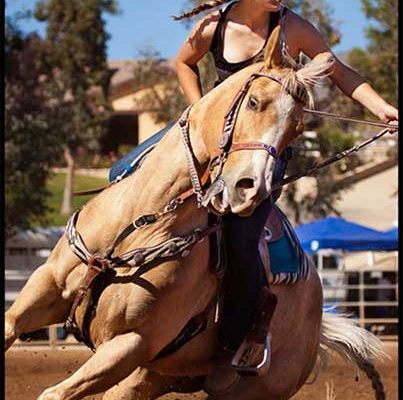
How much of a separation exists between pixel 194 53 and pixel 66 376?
4.59m

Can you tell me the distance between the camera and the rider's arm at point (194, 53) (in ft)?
19.1

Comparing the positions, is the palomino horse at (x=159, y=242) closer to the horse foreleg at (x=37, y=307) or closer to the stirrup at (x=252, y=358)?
the horse foreleg at (x=37, y=307)

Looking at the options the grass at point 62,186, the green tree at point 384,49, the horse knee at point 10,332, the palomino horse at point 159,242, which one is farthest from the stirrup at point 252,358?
the grass at point 62,186

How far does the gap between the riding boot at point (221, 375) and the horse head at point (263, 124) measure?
1284 millimetres

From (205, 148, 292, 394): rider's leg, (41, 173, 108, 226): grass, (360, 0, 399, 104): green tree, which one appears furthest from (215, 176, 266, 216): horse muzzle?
(41, 173, 108, 226): grass

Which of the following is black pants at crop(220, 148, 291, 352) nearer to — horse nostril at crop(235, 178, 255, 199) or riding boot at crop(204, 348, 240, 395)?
riding boot at crop(204, 348, 240, 395)

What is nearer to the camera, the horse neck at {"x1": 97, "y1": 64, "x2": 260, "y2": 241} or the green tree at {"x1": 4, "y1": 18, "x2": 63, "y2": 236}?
the horse neck at {"x1": 97, "y1": 64, "x2": 260, "y2": 241}

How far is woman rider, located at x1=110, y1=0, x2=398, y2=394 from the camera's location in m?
5.71

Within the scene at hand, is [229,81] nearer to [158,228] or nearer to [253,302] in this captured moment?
[158,228]

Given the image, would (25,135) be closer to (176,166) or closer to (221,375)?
(221,375)

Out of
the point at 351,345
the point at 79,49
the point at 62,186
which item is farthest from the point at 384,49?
the point at 351,345

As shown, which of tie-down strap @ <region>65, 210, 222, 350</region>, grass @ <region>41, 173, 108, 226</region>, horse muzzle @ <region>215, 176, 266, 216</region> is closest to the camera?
horse muzzle @ <region>215, 176, 266, 216</region>

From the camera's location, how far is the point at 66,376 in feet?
32.0

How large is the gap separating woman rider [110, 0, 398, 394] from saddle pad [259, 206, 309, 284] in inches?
9.5
